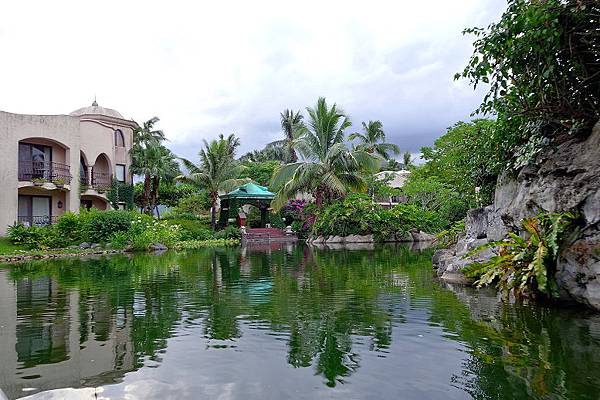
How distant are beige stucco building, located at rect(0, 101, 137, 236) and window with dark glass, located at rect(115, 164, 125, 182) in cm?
8

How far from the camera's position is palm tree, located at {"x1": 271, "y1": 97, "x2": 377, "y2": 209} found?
32.4m

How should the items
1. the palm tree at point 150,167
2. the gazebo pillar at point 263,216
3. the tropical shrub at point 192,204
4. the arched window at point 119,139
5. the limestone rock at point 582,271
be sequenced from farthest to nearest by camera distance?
the tropical shrub at point 192,204 → the gazebo pillar at point 263,216 → the arched window at point 119,139 → the palm tree at point 150,167 → the limestone rock at point 582,271

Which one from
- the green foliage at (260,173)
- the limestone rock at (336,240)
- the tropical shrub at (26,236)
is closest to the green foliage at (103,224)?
the tropical shrub at (26,236)

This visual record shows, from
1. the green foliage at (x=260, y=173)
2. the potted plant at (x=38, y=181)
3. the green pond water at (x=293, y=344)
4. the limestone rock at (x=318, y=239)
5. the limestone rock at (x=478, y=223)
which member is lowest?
the green pond water at (x=293, y=344)

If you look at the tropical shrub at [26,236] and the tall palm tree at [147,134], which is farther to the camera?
the tall palm tree at [147,134]

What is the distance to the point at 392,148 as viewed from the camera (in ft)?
183

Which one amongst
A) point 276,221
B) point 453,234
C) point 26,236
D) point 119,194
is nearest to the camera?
point 453,234

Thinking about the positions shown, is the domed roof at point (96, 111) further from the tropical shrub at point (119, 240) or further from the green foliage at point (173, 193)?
the tropical shrub at point (119, 240)

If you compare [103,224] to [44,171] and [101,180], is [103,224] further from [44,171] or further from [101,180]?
[101,180]

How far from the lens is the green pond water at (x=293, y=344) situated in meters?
4.84

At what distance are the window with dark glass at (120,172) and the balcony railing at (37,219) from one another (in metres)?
7.28

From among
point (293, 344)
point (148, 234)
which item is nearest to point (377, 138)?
point (148, 234)

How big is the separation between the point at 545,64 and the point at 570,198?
91.8 inches

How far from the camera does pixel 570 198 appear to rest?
8297mm
